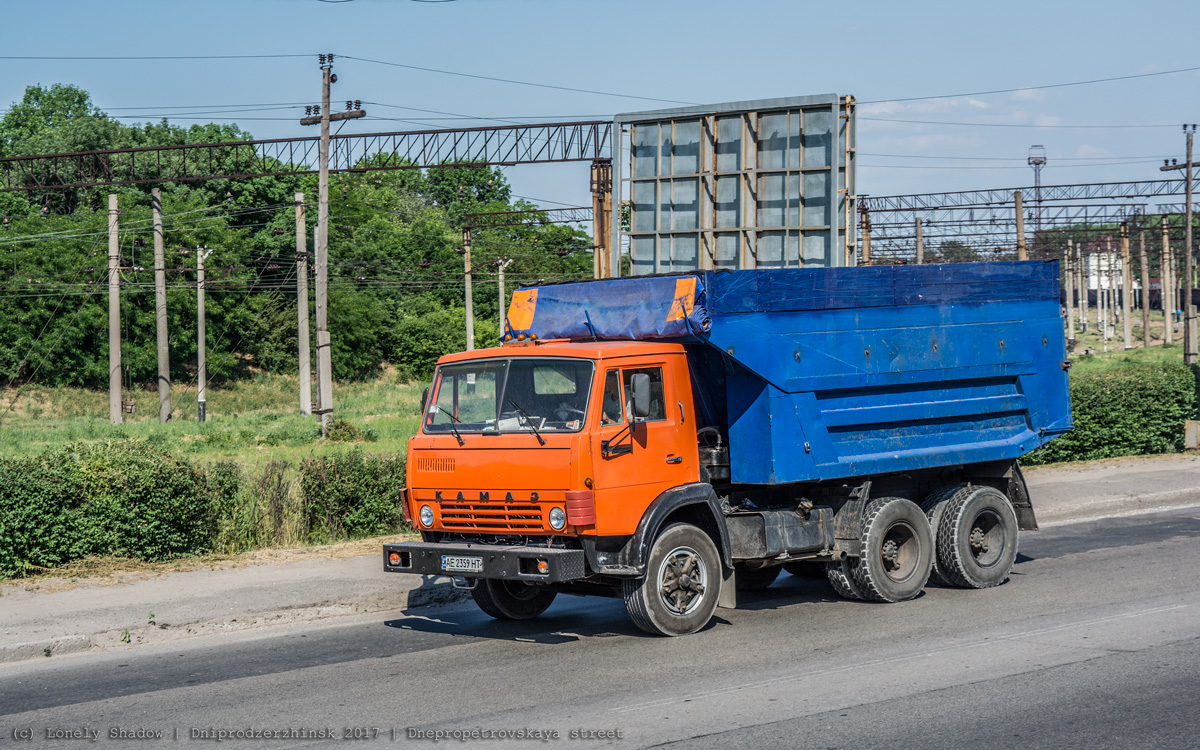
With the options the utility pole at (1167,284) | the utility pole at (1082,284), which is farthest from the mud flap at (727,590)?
the utility pole at (1082,284)

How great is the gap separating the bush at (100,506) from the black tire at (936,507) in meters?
8.10

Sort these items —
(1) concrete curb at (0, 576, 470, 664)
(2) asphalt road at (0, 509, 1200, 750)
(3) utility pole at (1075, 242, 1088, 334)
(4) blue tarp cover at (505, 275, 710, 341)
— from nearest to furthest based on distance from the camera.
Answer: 1. (2) asphalt road at (0, 509, 1200, 750)
2. (1) concrete curb at (0, 576, 470, 664)
3. (4) blue tarp cover at (505, 275, 710, 341)
4. (3) utility pole at (1075, 242, 1088, 334)

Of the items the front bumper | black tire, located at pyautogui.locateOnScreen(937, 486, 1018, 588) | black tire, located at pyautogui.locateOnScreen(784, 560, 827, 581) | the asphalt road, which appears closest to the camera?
the asphalt road

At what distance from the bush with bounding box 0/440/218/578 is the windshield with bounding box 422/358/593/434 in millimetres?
4652

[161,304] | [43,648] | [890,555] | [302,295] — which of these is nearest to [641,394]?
[890,555]

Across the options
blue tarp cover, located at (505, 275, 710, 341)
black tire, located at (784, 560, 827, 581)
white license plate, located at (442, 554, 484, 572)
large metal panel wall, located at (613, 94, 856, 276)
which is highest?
large metal panel wall, located at (613, 94, 856, 276)

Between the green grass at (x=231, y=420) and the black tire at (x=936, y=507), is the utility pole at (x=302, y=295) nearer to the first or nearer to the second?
the green grass at (x=231, y=420)

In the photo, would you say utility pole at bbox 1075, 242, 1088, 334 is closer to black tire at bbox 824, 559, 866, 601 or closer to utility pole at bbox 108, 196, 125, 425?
utility pole at bbox 108, 196, 125, 425

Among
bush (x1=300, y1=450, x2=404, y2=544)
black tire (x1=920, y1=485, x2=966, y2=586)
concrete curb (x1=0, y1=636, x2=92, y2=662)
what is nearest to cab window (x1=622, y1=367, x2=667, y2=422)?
black tire (x1=920, y1=485, x2=966, y2=586)

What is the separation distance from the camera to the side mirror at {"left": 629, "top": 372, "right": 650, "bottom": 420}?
9.04 metres

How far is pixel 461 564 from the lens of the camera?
30.1 ft

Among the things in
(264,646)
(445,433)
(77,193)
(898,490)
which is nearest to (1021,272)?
(898,490)

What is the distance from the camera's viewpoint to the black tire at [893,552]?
10.7 m

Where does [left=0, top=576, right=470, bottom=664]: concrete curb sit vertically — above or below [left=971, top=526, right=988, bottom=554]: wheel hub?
below
